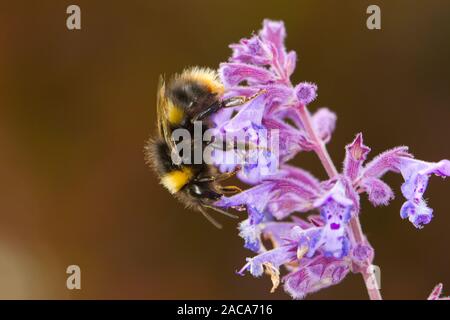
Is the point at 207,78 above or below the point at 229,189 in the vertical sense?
above

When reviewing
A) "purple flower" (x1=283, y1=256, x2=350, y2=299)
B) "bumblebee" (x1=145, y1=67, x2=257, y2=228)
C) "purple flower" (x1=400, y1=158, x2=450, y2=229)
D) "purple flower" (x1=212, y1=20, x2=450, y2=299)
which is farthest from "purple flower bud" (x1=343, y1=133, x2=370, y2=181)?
"bumblebee" (x1=145, y1=67, x2=257, y2=228)

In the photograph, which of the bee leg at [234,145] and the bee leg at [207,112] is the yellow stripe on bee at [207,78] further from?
the bee leg at [234,145]

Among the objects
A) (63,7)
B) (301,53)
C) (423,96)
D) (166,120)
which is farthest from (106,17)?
(166,120)

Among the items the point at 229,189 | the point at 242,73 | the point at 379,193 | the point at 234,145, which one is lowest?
the point at 379,193

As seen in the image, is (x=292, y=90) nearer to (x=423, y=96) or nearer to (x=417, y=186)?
(x=417, y=186)

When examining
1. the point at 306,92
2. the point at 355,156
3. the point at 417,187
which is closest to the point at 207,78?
the point at 306,92

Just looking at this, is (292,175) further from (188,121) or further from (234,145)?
(188,121)

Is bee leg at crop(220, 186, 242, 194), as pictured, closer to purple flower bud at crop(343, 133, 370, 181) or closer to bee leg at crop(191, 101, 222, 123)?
bee leg at crop(191, 101, 222, 123)
